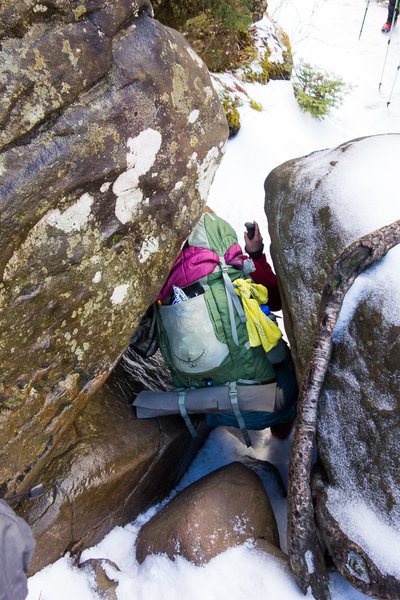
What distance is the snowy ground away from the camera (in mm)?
2967

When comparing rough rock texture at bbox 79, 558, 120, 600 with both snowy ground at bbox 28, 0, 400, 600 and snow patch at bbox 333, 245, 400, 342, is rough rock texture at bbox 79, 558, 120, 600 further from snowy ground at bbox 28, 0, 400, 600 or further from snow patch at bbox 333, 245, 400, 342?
snow patch at bbox 333, 245, 400, 342

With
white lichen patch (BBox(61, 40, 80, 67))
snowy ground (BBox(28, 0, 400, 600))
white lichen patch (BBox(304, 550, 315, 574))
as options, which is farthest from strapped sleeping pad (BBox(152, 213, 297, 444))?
white lichen patch (BBox(61, 40, 80, 67))

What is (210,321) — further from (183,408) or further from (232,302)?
(183,408)

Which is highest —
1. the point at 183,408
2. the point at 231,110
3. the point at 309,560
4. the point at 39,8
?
the point at 231,110

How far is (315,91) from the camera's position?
8430 mm

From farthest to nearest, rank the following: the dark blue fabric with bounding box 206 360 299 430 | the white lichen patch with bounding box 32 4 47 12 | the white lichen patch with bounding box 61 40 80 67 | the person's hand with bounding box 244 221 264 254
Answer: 1. the person's hand with bounding box 244 221 264 254
2. the dark blue fabric with bounding box 206 360 299 430
3. the white lichen patch with bounding box 61 40 80 67
4. the white lichen patch with bounding box 32 4 47 12

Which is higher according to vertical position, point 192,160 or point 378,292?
point 192,160

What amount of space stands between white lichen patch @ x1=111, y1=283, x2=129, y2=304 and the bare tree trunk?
4.36ft

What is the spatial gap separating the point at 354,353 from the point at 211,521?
1.56m

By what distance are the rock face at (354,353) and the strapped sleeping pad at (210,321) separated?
41 centimetres

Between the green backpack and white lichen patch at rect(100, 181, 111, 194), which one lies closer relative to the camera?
white lichen patch at rect(100, 181, 111, 194)

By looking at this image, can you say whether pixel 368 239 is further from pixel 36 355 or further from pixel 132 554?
pixel 132 554

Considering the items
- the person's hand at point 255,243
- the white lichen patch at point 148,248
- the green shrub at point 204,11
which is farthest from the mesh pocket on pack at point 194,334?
the green shrub at point 204,11

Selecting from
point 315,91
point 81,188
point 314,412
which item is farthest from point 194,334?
point 315,91
